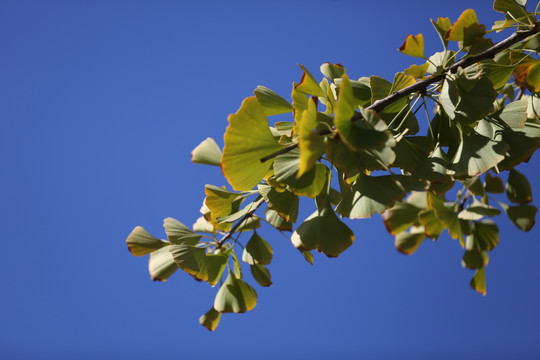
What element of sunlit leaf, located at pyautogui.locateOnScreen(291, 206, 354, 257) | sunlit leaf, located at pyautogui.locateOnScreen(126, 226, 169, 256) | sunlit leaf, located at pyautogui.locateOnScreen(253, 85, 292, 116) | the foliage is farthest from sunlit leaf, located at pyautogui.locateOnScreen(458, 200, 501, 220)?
sunlit leaf, located at pyautogui.locateOnScreen(126, 226, 169, 256)

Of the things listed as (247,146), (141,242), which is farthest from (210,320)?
(247,146)

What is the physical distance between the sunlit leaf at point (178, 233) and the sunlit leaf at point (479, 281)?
17.2 inches

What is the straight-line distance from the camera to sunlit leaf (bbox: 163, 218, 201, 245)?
71 cm

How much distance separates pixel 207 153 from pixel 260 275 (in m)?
0.33

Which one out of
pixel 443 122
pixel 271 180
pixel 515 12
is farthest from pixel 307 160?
pixel 515 12

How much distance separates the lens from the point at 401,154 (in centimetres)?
54

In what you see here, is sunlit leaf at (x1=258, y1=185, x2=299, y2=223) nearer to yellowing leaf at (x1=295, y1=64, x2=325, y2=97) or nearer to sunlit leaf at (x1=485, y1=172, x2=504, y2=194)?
yellowing leaf at (x1=295, y1=64, x2=325, y2=97)

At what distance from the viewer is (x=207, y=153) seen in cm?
57

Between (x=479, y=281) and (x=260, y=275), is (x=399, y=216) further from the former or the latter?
(x=260, y=275)

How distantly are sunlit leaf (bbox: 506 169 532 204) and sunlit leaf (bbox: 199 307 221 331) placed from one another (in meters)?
0.56

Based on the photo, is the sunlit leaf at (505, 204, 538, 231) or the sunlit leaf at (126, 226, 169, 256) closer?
the sunlit leaf at (505, 204, 538, 231)

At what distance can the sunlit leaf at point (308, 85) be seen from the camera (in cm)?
52

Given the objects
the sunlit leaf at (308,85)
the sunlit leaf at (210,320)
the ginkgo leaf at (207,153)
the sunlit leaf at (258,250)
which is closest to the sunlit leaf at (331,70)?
the sunlit leaf at (308,85)

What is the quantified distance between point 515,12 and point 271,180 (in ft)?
1.74
